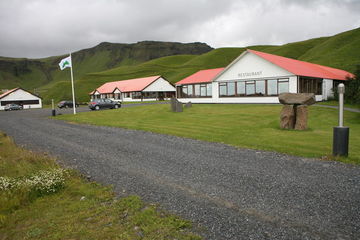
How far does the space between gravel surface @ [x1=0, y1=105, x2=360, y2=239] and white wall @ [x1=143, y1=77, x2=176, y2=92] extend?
53.7 m

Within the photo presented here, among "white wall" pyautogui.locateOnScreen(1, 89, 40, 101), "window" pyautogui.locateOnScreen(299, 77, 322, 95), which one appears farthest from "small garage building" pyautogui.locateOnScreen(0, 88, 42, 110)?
"window" pyautogui.locateOnScreen(299, 77, 322, 95)

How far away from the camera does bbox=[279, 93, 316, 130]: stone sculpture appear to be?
13.6m

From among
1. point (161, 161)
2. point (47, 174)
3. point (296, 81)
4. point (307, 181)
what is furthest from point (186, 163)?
point (296, 81)

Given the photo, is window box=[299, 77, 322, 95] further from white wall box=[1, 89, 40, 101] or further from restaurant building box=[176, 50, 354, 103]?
white wall box=[1, 89, 40, 101]

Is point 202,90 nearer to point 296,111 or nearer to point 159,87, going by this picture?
point 296,111

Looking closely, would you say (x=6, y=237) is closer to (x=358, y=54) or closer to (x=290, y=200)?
(x=290, y=200)

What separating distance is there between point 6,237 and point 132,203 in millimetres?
2124

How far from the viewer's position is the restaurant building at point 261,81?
2935 cm

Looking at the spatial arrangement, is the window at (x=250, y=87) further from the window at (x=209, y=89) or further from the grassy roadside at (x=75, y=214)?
the grassy roadside at (x=75, y=214)

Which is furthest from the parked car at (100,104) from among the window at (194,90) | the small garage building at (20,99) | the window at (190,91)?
the small garage building at (20,99)

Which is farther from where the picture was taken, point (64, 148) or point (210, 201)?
point (64, 148)

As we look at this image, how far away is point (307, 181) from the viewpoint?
598cm

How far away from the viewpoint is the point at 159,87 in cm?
6469

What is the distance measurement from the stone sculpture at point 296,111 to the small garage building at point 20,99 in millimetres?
73823
